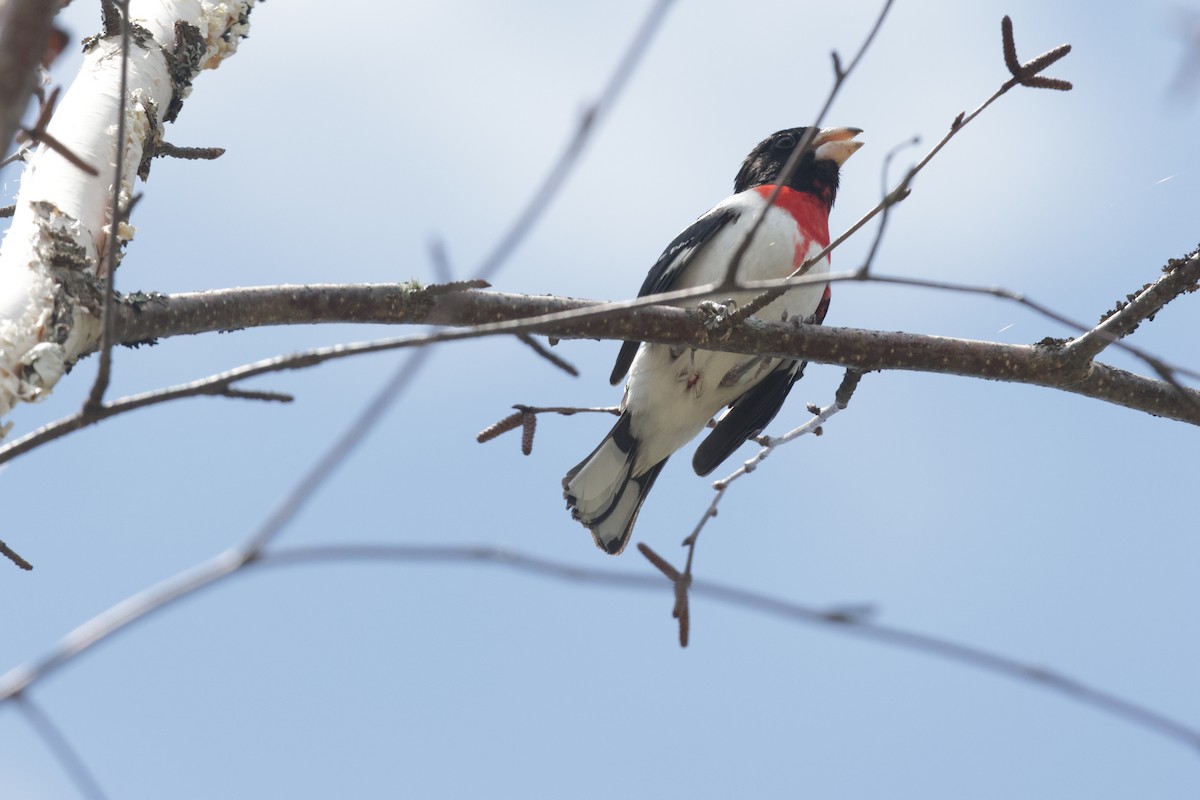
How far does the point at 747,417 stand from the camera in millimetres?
5207

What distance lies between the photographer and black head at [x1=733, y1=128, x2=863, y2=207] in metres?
5.62

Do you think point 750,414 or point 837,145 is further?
point 837,145

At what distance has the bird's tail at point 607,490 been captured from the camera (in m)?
5.00

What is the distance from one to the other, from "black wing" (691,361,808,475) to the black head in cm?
95

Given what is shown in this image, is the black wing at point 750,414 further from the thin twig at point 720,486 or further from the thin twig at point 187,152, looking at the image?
the thin twig at point 187,152

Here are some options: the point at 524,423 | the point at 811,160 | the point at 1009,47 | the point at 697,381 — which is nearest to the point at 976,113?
the point at 1009,47

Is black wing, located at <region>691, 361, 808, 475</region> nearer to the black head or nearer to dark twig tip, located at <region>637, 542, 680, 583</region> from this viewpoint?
the black head

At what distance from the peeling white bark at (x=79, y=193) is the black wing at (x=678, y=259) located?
2087mm

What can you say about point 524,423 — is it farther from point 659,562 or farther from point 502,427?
point 659,562

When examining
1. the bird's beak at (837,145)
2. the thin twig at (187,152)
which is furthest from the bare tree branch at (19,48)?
the bird's beak at (837,145)

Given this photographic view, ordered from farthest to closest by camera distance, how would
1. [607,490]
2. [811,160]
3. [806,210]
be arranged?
[811,160] → [806,210] → [607,490]

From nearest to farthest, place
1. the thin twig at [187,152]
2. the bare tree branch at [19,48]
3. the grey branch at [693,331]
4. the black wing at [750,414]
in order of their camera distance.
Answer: the bare tree branch at [19,48] → the grey branch at [693,331] → the thin twig at [187,152] → the black wing at [750,414]

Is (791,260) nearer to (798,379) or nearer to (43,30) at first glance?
(798,379)

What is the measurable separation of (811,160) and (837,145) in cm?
18
